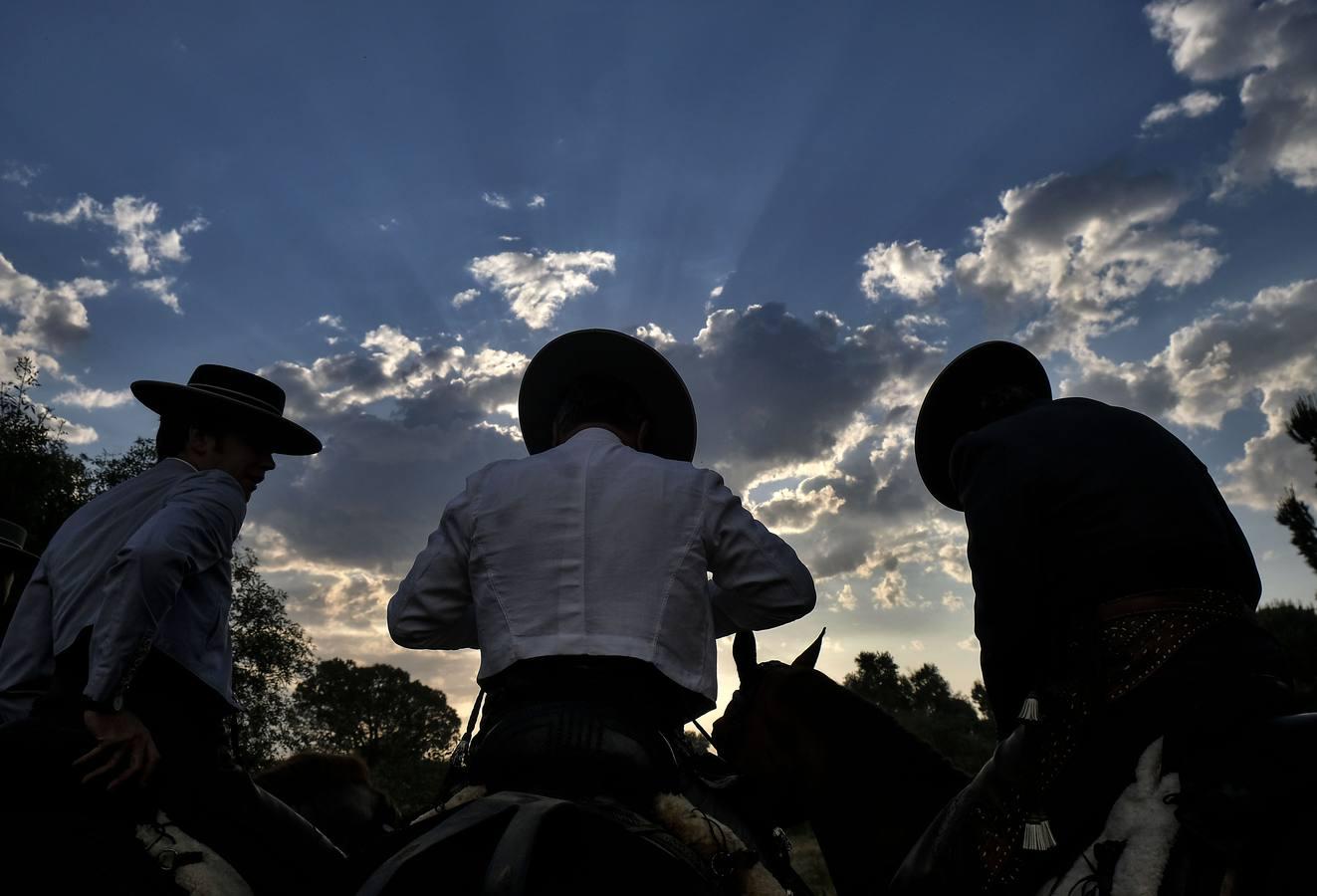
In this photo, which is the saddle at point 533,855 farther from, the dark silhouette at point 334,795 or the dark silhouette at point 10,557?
the dark silhouette at point 10,557

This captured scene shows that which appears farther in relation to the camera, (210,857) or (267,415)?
(267,415)

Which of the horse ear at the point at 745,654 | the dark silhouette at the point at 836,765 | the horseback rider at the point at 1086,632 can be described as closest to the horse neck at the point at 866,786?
the dark silhouette at the point at 836,765

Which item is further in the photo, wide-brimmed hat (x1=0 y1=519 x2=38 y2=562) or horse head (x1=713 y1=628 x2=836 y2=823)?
wide-brimmed hat (x1=0 y1=519 x2=38 y2=562)

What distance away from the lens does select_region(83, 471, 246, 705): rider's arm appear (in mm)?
3049

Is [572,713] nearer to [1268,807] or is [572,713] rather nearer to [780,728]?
[1268,807]

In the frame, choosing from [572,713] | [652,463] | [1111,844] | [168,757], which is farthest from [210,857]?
[1111,844]

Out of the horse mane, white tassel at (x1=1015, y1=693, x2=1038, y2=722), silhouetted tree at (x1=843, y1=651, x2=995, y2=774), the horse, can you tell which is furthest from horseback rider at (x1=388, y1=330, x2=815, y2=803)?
silhouetted tree at (x1=843, y1=651, x2=995, y2=774)

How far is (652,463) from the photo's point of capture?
2.95 metres

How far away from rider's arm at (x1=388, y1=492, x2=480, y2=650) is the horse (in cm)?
126

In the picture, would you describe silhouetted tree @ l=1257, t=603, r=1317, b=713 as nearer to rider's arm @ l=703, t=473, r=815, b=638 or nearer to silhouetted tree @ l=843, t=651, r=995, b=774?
silhouetted tree @ l=843, t=651, r=995, b=774

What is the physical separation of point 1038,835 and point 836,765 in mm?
2184

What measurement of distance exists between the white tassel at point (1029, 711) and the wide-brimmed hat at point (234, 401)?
12.1 ft

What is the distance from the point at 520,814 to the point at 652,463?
55.8 inches

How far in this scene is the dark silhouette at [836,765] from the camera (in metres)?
4.57
